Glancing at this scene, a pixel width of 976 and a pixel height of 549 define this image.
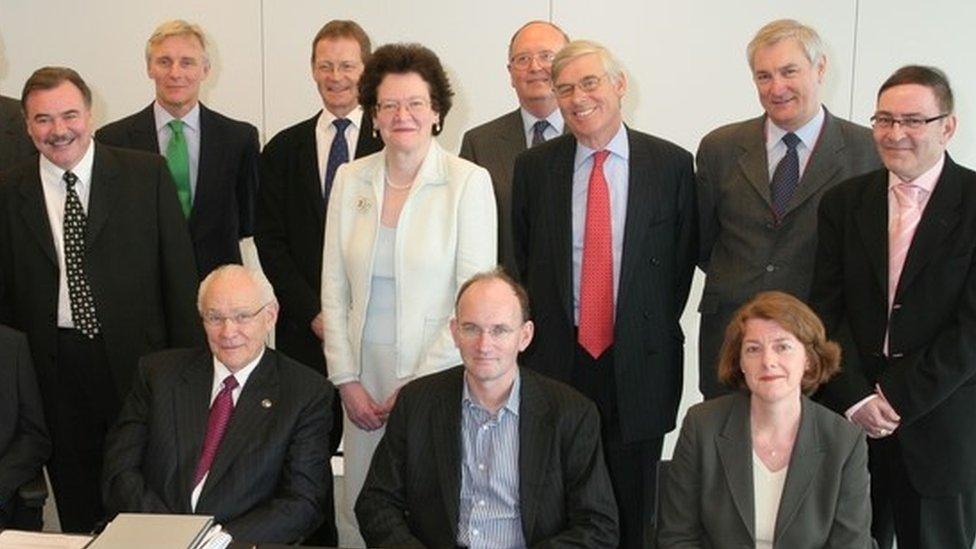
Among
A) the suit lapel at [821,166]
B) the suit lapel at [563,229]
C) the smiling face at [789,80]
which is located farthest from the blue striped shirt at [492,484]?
the smiling face at [789,80]

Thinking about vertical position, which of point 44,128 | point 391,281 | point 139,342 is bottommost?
point 139,342

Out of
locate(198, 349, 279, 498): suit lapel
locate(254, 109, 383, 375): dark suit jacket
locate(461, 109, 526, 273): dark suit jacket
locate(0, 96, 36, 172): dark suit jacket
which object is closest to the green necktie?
locate(254, 109, 383, 375): dark suit jacket

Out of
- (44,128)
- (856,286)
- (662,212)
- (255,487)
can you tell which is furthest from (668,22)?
(255,487)

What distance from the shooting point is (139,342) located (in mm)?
3420

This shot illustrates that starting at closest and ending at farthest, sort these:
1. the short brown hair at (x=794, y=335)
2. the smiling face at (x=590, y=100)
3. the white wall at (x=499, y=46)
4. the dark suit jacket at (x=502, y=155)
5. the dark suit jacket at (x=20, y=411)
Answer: the short brown hair at (x=794, y=335)
the dark suit jacket at (x=20, y=411)
the smiling face at (x=590, y=100)
the dark suit jacket at (x=502, y=155)
the white wall at (x=499, y=46)

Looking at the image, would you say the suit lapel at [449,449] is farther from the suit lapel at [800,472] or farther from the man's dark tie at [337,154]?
the man's dark tie at [337,154]

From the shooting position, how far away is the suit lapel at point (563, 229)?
3.36 meters

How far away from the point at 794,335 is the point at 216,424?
1.45 meters

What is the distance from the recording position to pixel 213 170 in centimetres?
411

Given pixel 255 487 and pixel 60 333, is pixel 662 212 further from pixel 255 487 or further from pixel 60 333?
A: pixel 60 333

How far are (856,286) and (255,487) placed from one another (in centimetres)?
166

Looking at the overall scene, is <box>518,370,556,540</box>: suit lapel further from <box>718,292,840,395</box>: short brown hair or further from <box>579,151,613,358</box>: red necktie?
<box>579,151,613,358</box>: red necktie

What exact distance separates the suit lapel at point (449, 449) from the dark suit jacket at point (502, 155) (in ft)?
3.33

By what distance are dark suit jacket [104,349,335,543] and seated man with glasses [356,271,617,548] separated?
218 mm
